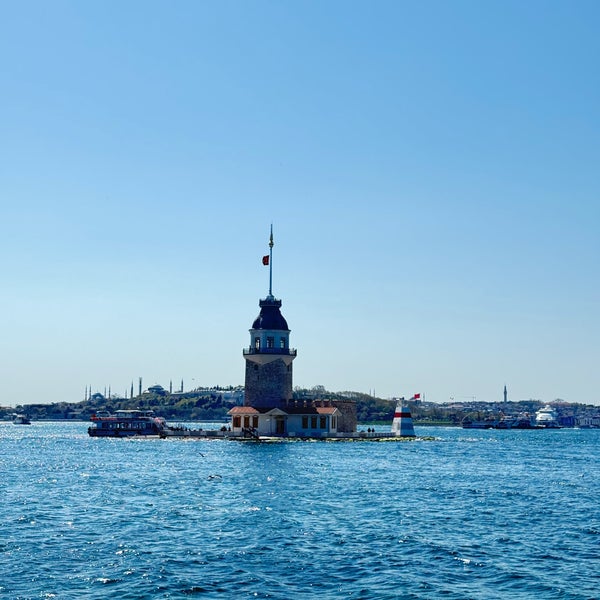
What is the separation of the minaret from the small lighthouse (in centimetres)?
2340

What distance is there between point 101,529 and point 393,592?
703 inches

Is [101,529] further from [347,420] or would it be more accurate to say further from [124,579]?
[347,420]

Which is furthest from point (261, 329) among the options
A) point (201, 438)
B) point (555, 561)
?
point (555, 561)

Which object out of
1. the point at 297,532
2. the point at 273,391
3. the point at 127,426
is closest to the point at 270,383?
the point at 273,391

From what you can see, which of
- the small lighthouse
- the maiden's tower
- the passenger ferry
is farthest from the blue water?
the passenger ferry

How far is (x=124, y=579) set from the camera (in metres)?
32.0

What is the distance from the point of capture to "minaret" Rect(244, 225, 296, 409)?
124250 mm

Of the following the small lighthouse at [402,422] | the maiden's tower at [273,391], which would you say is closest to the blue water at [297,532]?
the maiden's tower at [273,391]

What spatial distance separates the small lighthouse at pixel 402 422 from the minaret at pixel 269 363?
76.8ft

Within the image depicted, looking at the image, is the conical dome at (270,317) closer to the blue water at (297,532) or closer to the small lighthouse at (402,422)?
the small lighthouse at (402,422)

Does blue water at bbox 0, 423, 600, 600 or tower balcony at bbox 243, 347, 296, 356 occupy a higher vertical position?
tower balcony at bbox 243, 347, 296, 356

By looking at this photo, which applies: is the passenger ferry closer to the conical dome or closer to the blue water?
the conical dome

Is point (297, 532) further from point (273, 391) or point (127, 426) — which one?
point (127, 426)

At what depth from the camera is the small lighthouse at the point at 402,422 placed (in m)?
140
